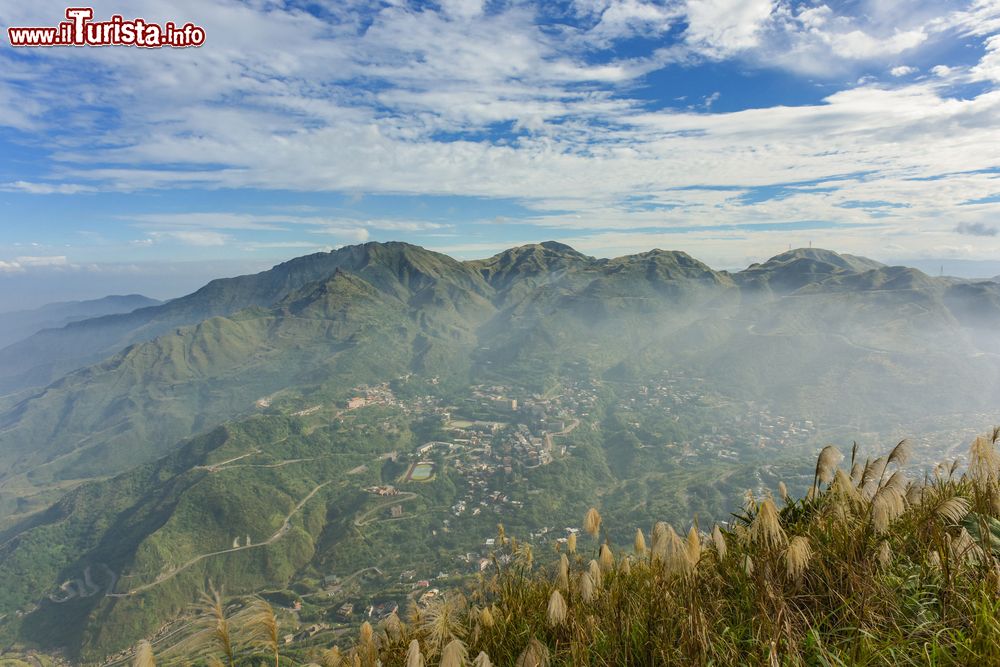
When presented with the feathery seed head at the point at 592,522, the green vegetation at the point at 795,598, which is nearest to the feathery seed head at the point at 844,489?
the green vegetation at the point at 795,598

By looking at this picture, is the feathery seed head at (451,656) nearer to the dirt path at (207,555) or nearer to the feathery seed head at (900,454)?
the feathery seed head at (900,454)

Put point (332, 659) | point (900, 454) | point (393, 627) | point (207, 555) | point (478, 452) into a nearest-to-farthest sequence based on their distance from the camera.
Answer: point (900, 454) → point (332, 659) → point (393, 627) → point (207, 555) → point (478, 452)

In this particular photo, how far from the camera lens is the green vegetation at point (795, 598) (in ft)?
10.7

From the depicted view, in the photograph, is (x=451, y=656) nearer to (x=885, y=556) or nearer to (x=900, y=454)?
(x=885, y=556)

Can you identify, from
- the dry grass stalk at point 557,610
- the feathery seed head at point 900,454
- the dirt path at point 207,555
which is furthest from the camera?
the dirt path at point 207,555

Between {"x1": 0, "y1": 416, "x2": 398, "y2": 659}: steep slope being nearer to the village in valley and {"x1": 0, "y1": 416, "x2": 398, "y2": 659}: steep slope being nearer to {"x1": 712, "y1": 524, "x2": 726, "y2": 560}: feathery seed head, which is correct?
the village in valley

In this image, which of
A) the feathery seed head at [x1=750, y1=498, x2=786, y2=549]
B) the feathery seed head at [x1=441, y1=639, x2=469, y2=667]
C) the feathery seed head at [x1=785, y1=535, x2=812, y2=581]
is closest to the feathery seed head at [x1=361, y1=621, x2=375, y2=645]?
the feathery seed head at [x1=441, y1=639, x2=469, y2=667]

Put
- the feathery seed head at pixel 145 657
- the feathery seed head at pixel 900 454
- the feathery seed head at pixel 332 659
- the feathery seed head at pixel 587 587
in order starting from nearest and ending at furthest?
the feathery seed head at pixel 145 657 < the feathery seed head at pixel 587 587 < the feathery seed head at pixel 900 454 < the feathery seed head at pixel 332 659

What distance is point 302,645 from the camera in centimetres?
5225

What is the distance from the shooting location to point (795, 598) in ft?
12.9

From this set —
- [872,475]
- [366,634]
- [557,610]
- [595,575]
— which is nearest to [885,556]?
[872,475]

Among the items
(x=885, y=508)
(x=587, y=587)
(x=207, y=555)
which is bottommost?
(x=207, y=555)

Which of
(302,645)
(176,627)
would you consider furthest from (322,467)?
(302,645)

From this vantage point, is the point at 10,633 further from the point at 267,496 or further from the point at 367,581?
the point at 367,581
